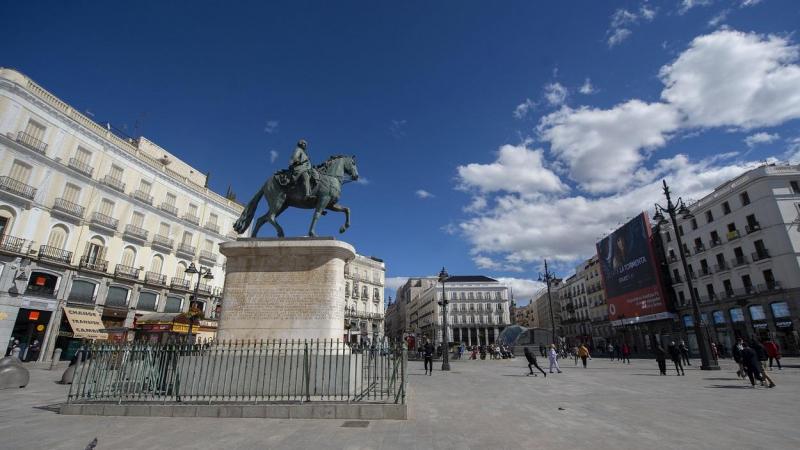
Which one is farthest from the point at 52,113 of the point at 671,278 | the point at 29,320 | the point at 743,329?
the point at 671,278

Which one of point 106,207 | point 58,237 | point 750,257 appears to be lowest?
point 58,237

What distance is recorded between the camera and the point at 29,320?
23.5 meters

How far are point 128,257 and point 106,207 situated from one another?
4.32m

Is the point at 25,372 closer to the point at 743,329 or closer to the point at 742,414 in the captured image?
the point at 742,414

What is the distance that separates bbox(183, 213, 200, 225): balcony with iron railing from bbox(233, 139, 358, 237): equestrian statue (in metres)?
28.5

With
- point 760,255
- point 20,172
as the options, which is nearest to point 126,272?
point 20,172

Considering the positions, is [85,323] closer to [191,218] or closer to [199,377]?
[191,218]

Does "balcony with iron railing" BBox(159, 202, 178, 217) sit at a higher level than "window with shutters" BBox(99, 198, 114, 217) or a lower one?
higher

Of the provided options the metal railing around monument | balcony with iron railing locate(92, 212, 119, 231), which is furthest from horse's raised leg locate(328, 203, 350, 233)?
balcony with iron railing locate(92, 212, 119, 231)

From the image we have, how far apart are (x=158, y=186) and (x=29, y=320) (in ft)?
44.5

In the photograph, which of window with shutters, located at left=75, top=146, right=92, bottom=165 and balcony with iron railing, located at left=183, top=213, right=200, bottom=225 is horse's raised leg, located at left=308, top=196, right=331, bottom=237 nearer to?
window with shutters, located at left=75, top=146, right=92, bottom=165

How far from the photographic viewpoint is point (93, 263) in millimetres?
27172

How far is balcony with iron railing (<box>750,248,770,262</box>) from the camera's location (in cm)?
3428

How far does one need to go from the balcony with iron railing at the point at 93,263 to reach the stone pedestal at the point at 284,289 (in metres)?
24.8
